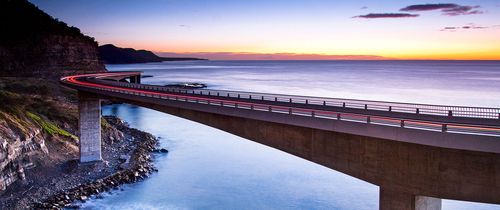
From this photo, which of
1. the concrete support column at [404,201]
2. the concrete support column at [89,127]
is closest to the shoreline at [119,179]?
the concrete support column at [89,127]

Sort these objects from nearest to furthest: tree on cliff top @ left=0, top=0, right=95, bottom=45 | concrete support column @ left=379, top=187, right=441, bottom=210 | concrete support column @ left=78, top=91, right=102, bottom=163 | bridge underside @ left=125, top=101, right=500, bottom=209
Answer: bridge underside @ left=125, top=101, right=500, bottom=209, concrete support column @ left=379, top=187, right=441, bottom=210, concrete support column @ left=78, top=91, right=102, bottom=163, tree on cliff top @ left=0, top=0, right=95, bottom=45

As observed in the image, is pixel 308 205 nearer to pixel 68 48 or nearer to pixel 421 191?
pixel 421 191

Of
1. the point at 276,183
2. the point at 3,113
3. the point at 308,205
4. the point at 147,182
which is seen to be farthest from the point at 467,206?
the point at 3,113

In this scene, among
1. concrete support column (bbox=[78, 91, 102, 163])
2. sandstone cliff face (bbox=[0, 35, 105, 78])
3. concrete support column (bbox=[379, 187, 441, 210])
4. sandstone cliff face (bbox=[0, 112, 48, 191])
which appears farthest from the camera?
sandstone cliff face (bbox=[0, 35, 105, 78])

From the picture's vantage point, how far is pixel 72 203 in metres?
33.5

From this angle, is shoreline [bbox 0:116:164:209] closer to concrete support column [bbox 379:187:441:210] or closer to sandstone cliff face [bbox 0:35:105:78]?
concrete support column [bbox 379:187:441:210]

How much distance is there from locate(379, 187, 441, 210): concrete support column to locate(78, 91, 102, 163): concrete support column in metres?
34.2

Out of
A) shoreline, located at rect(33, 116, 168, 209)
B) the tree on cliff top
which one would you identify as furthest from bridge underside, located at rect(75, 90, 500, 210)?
the tree on cliff top

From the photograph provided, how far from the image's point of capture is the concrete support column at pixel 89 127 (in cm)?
4503

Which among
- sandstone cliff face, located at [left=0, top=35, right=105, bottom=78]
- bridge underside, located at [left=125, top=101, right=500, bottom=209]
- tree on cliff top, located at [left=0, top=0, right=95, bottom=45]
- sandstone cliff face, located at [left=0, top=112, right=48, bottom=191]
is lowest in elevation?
sandstone cliff face, located at [left=0, top=112, right=48, bottom=191]

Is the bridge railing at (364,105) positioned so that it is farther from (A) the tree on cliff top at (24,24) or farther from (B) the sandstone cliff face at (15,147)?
(A) the tree on cliff top at (24,24)

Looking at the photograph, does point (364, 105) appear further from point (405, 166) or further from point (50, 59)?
point (50, 59)

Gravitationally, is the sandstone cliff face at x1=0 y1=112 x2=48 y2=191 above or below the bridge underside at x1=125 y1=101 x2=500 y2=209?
below

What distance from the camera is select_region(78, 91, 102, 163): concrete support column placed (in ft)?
148
